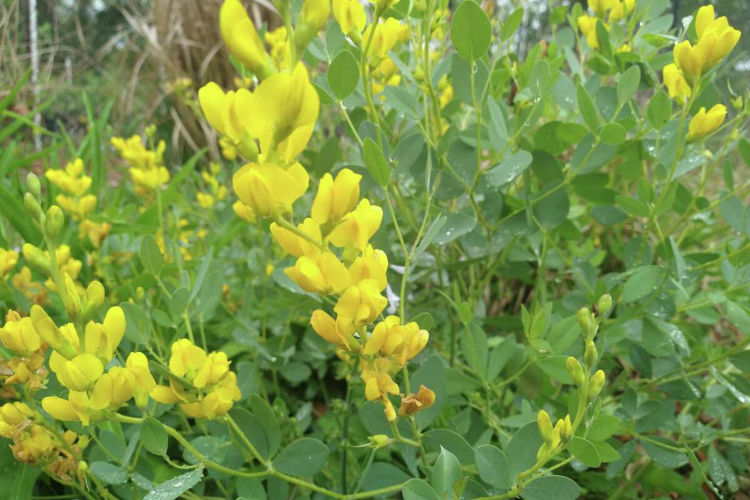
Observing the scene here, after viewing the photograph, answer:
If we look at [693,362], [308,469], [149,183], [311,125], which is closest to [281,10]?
[311,125]

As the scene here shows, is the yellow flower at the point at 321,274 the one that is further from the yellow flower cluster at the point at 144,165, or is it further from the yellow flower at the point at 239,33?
the yellow flower cluster at the point at 144,165

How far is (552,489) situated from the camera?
0.45 meters

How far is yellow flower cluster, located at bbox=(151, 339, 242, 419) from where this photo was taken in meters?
0.45

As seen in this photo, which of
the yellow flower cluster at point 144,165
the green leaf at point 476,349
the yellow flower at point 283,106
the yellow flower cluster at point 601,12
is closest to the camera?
the yellow flower at point 283,106

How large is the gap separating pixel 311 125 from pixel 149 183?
0.88 m

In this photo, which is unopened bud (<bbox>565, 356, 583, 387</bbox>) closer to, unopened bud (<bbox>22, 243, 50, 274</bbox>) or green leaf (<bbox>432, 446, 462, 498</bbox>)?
green leaf (<bbox>432, 446, 462, 498</bbox>)

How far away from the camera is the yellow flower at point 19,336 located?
0.47 metres

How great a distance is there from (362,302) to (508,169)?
0.34 m

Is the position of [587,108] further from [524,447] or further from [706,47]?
[524,447]

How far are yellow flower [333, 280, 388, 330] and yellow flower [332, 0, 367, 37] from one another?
214mm

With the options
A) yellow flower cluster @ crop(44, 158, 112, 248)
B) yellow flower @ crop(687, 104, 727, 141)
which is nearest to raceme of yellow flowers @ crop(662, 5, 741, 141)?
yellow flower @ crop(687, 104, 727, 141)

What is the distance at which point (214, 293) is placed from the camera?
70 centimetres

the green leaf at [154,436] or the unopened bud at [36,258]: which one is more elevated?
the unopened bud at [36,258]

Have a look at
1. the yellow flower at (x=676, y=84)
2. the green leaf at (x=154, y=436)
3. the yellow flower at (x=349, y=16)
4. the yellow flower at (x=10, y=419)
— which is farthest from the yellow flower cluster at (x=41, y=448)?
the yellow flower at (x=676, y=84)
